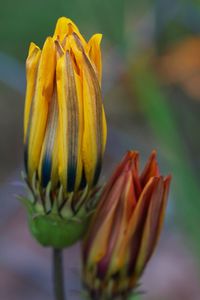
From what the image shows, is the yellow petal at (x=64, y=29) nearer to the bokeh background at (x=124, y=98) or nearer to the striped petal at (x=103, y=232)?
the striped petal at (x=103, y=232)

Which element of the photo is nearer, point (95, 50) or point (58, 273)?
point (95, 50)

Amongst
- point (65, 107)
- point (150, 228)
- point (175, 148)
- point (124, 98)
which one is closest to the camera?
point (65, 107)

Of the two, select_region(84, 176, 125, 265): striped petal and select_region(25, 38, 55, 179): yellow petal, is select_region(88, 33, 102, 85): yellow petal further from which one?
select_region(84, 176, 125, 265): striped petal

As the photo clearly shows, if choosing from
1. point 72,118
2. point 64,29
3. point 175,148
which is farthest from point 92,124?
point 175,148

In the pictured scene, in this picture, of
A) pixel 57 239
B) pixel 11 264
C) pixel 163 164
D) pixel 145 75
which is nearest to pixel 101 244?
pixel 57 239

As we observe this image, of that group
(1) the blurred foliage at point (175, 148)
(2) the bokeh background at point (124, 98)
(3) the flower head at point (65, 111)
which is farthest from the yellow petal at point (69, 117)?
(2) the bokeh background at point (124, 98)

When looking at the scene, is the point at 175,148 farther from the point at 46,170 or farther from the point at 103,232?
the point at 46,170
